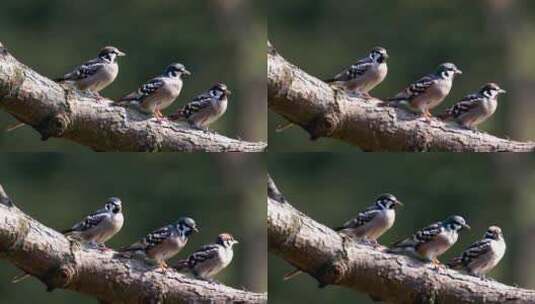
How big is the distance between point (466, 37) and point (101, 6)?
2042mm

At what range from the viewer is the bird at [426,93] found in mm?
5883

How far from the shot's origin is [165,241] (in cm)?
604

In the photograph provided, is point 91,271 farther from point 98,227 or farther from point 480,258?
point 480,258

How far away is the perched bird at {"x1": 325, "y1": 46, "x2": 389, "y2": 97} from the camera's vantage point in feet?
19.0

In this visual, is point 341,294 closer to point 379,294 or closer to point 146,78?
point 379,294

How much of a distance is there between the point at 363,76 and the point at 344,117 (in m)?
0.26

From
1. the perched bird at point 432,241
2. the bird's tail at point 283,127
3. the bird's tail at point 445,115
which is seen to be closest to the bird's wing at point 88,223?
the bird's tail at point 283,127

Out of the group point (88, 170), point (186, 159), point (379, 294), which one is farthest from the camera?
point (88, 170)

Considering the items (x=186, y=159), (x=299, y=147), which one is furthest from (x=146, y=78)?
(x=299, y=147)

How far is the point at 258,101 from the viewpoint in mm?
5906

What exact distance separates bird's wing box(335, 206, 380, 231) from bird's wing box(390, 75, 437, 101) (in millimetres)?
560

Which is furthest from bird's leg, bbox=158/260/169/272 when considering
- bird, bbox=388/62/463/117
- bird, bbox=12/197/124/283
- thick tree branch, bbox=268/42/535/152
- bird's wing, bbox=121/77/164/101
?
bird, bbox=388/62/463/117

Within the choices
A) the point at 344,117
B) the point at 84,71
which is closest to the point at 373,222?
the point at 344,117

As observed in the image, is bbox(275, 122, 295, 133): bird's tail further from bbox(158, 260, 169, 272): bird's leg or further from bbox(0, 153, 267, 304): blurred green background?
bbox(158, 260, 169, 272): bird's leg
